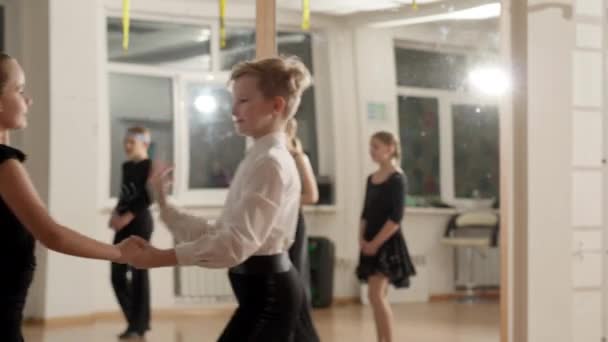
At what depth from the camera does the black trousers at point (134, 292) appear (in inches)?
167

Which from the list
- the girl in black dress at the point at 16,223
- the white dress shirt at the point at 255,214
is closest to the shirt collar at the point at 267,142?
the white dress shirt at the point at 255,214

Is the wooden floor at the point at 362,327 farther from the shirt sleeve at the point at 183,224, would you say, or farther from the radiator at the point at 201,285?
the shirt sleeve at the point at 183,224

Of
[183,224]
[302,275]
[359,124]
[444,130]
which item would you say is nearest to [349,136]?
[359,124]

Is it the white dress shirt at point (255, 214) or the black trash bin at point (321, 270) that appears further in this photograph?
the black trash bin at point (321, 270)

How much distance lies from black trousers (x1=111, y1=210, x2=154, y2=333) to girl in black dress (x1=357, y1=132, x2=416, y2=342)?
113 centimetres

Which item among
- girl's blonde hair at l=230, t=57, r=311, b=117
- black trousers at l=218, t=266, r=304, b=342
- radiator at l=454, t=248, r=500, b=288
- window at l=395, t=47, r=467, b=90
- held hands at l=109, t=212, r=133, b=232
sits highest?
window at l=395, t=47, r=467, b=90

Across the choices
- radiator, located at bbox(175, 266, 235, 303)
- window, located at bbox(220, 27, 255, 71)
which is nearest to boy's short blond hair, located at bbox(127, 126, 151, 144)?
window, located at bbox(220, 27, 255, 71)

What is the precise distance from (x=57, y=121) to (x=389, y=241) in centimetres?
183

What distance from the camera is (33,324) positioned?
14.1 feet

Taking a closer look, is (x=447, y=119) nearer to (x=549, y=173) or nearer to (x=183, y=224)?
(x=549, y=173)

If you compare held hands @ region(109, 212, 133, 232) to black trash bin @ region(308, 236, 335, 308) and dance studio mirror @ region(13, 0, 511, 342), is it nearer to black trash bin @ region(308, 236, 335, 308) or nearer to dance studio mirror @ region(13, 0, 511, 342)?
dance studio mirror @ region(13, 0, 511, 342)

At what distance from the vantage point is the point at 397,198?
12.5 feet

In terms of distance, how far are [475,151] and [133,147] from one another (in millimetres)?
1784

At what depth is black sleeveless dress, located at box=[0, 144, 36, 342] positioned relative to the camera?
173cm
